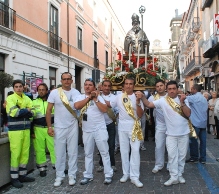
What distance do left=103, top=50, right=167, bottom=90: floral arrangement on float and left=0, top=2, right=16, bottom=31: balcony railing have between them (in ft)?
23.4

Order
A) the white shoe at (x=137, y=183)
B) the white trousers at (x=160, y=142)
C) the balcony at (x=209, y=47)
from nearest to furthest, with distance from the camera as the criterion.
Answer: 1. the white shoe at (x=137, y=183)
2. the white trousers at (x=160, y=142)
3. the balcony at (x=209, y=47)

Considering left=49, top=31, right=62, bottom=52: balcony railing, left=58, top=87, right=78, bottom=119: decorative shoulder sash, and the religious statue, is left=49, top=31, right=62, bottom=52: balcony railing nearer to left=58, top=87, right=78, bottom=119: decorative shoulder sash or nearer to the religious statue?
the religious statue

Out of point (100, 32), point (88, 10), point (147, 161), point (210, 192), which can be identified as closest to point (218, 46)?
point (88, 10)

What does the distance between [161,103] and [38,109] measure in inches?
97.7

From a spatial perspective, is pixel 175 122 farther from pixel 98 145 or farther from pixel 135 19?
pixel 135 19

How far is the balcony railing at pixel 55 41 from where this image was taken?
17.0 metres

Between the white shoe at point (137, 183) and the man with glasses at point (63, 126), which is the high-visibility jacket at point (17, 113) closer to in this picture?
the man with glasses at point (63, 126)

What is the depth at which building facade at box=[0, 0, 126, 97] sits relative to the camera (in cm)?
1258

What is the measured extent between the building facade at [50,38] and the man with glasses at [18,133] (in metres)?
4.04

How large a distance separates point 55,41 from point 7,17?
5583 mm

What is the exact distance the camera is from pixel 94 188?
16.3 feet

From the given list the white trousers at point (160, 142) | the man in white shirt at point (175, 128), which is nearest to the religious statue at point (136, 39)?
the white trousers at point (160, 142)

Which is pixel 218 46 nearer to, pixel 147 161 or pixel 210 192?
pixel 147 161

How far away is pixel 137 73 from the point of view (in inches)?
242
